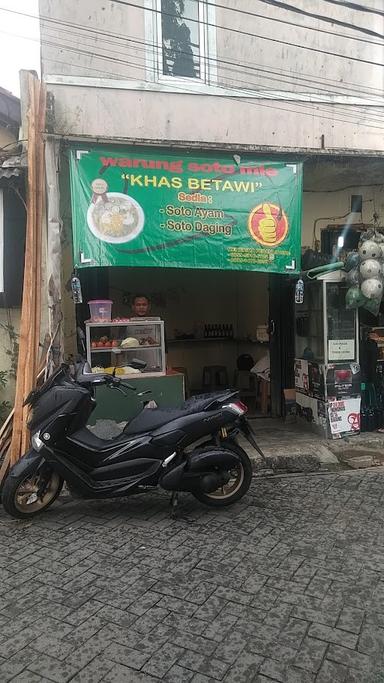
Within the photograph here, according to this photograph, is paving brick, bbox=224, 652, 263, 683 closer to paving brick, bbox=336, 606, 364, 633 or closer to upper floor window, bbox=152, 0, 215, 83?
paving brick, bbox=336, 606, 364, 633

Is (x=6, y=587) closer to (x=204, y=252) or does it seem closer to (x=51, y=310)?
(x=51, y=310)

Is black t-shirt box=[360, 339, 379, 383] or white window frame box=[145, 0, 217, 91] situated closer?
white window frame box=[145, 0, 217, 91]

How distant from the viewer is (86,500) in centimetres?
462

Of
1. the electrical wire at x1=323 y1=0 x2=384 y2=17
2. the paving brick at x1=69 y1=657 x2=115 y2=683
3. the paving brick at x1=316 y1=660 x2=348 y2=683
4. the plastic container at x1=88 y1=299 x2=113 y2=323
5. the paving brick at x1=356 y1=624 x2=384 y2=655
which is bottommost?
the paving brick at x1=356 y1=624 x2=384 y2=655

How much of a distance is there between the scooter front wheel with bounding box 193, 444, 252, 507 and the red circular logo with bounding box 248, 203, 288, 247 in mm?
2756

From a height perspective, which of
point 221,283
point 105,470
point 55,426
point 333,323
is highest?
point 221,283

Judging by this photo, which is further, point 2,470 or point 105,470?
point 2,470

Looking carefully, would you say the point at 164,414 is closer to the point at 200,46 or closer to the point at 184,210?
the point at 184,210

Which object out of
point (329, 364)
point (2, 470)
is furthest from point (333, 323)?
point (2, 470)

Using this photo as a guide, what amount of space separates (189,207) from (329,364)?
2650mm

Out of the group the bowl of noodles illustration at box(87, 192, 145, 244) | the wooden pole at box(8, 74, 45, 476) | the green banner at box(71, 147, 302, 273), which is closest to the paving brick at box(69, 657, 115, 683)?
the wooden pole at box(8, 74, 45, 476)

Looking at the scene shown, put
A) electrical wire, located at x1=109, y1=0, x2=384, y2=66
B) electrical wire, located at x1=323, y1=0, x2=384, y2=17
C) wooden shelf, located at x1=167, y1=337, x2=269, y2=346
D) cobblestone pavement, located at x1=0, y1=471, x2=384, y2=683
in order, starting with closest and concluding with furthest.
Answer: cobblestone pavement, located at x1=0, y1=471, x2=384, y2=683
electrical wire, located at x1=109, y1=0, x2=384, y2=66
electrical wire, located at x1=323, y1=0, x2=384, y2=17
wooden shelf, located at x1=167, y1=337, x2=269, y2=346

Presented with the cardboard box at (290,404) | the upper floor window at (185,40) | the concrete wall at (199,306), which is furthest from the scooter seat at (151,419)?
the concrete wall at (199,306)

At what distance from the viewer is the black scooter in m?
4.11
